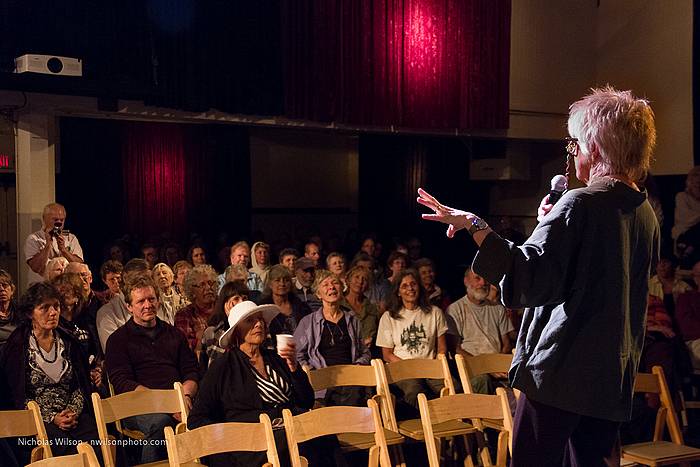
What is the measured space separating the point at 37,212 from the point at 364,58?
3.51 metres

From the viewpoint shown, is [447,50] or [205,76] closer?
[205,76]

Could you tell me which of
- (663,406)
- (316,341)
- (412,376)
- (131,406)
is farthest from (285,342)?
(663,406)

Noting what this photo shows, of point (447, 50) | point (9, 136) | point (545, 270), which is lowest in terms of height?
point (545, 270)

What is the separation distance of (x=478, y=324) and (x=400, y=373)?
1369 mm

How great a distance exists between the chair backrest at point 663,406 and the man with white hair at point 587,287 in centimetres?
214

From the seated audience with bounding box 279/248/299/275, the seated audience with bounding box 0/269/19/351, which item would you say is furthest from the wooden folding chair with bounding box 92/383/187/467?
the seated audience with bounding box 279/248/299/275

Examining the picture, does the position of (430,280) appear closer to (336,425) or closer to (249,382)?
(249,382)

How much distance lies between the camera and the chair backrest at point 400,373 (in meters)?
3.85

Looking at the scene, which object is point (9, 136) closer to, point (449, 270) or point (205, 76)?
point (205, 76)

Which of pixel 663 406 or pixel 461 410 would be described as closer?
pixel 461 410

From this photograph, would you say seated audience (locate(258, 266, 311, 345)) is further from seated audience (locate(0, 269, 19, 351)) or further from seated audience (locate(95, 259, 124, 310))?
seated audience (locate(0, 269, 19, 351))

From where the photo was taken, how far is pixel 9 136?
10398mm

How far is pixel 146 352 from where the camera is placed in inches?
168

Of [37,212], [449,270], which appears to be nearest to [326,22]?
[37,212]
